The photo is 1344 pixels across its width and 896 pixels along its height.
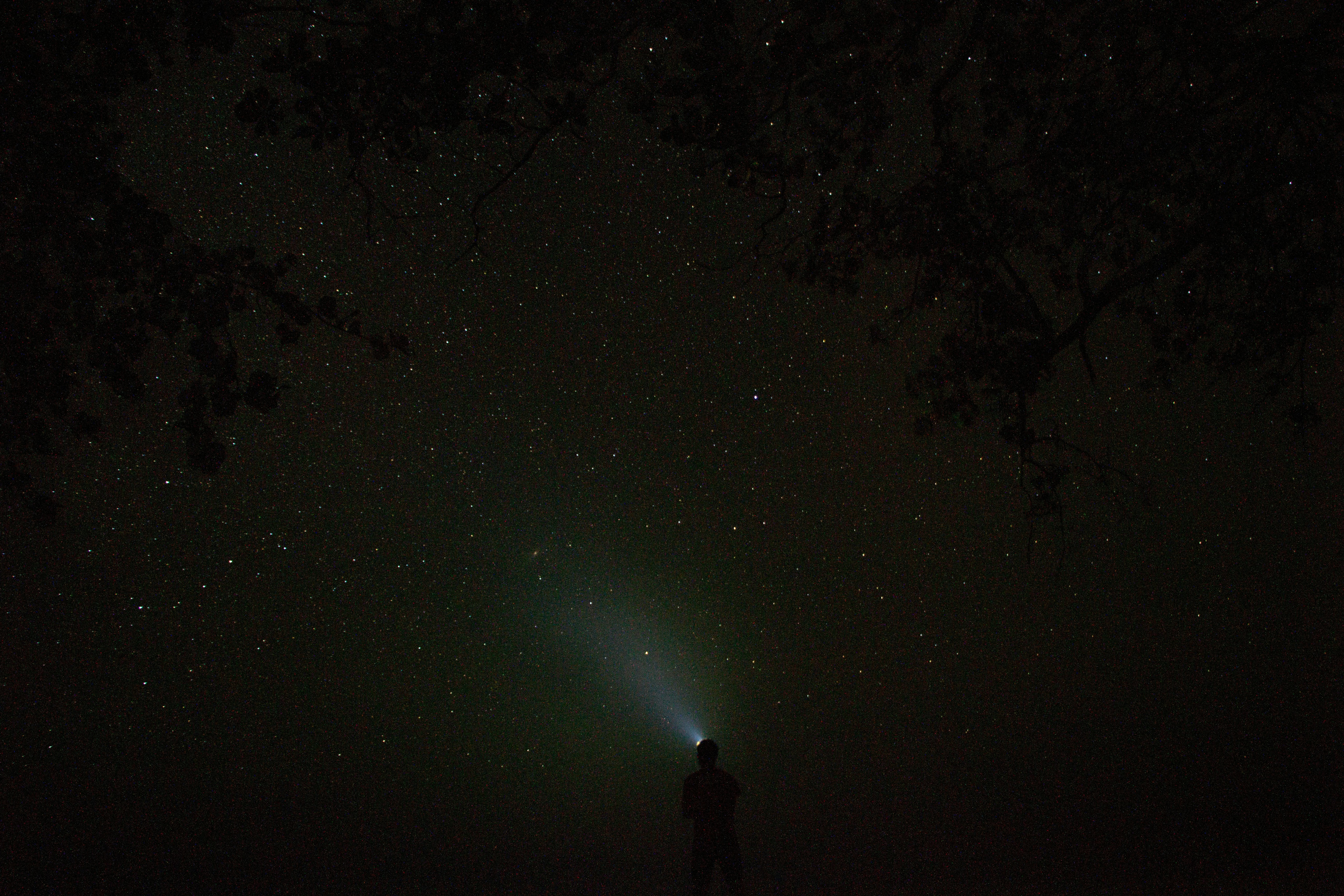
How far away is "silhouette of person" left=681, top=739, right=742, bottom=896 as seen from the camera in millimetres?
4828

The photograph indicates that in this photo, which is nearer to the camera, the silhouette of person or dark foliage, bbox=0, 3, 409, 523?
dark foliage, bbox=0, 3, 409, 523

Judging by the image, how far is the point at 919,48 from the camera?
2957 mm

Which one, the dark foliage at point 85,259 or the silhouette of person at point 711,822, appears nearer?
the dark foliage at point 85,259

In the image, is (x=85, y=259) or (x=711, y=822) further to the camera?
(x=711, y=822)

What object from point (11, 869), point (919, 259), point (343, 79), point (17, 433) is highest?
point (11, 869)

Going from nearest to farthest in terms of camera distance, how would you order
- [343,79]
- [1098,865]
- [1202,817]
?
[343,79] → [1098,865] → [1202,817]

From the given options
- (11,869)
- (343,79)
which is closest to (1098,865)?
(343,79)

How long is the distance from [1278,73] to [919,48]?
1171 millimetres

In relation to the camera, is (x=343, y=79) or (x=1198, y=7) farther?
(x=1198, y=7)

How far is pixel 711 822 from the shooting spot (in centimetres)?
483

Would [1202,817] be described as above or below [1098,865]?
above

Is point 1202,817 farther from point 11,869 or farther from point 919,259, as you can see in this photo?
point 11,869

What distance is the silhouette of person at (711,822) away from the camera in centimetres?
483

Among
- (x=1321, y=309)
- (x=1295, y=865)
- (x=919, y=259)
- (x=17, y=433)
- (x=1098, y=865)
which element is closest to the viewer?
(x=17, y=433)
